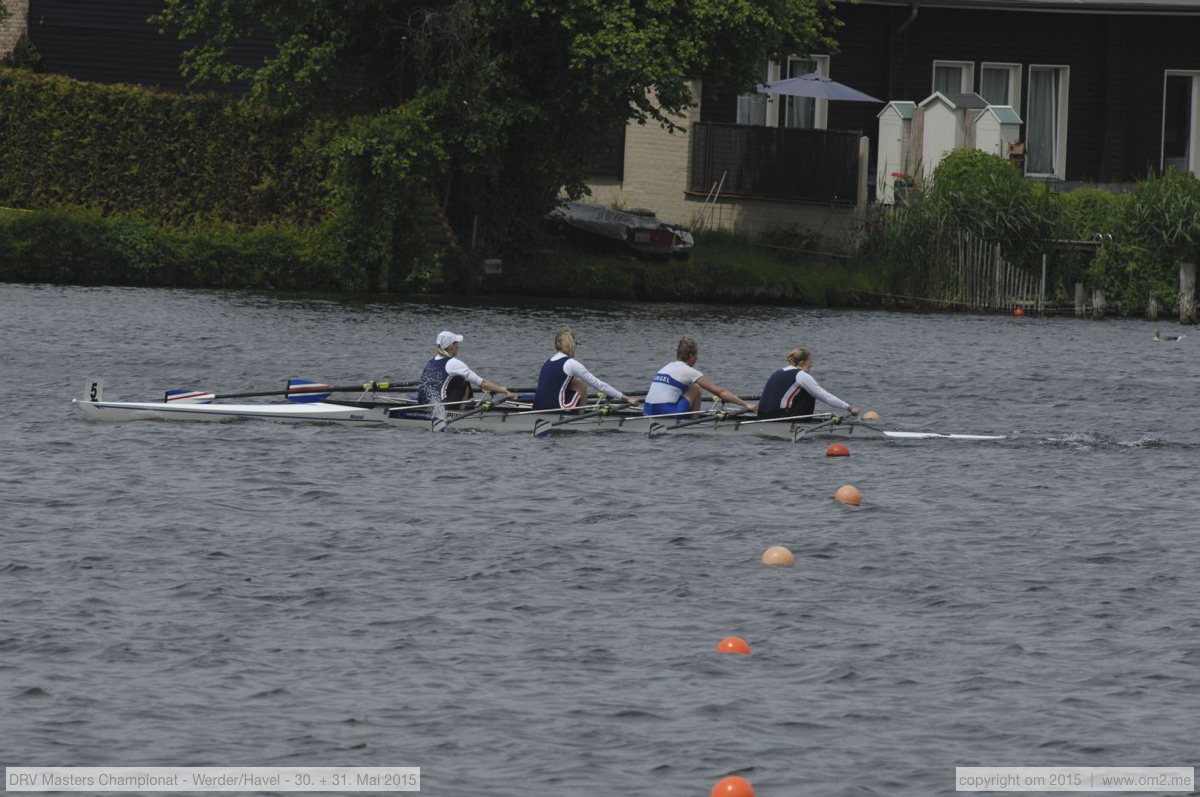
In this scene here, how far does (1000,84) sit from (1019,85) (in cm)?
50

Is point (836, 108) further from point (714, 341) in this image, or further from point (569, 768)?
point (569, 768)

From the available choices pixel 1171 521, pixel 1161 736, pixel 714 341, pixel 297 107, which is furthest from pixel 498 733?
pixel 297 107

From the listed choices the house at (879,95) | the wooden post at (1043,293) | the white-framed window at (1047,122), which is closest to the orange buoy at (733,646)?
the wooden post at (1043,293)

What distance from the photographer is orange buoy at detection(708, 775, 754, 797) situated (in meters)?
10.2

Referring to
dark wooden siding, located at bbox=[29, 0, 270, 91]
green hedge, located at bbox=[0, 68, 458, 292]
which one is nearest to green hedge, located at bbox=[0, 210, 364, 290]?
green hedge, located at bbox=[0, 68, 458, 292]

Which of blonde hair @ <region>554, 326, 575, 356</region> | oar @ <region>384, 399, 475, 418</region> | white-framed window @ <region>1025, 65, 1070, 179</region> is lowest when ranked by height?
oar @ <region>384, 399, 475, 418</region>

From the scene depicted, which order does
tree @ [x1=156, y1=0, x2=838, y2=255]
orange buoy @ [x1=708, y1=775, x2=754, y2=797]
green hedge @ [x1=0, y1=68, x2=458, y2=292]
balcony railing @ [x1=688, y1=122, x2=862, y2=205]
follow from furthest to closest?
balcony railing @ [x1=688, y1=122, x2=862, y2=205] → green hedge @ [x1=0, y1=68, x2=458, y2=292] → tree @ [x1=156, y1=0, x2=838, y2=255] → orange buoy @ [x1=708, y1=775, x2=754, y2=797]

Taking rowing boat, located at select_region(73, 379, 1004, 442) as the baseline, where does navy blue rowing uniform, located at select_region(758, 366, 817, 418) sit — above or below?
above

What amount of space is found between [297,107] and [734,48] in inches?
373

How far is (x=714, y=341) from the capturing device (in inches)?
1312

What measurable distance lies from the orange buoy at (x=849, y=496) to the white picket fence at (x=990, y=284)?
2261 cm

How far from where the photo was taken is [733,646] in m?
13.3

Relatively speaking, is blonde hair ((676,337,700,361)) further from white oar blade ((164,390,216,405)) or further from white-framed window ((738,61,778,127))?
white-framed window ((738,61,778,127))

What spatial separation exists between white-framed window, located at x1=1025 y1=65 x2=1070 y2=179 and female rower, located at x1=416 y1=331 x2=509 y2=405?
1144 inches
